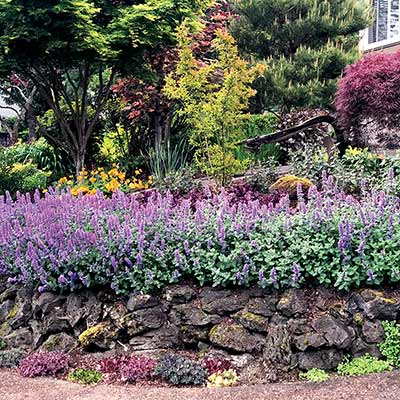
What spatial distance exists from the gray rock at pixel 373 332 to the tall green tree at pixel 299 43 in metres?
8.17

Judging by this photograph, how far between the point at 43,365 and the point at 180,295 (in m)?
1.13

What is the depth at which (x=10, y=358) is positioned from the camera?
4.53 meters

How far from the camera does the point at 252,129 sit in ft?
39.6

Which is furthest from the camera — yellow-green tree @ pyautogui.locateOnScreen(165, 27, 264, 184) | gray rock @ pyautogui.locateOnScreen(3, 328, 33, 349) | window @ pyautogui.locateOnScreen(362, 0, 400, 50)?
window @ pyautogui.locateOnScreen(362, 0, 400, 50)

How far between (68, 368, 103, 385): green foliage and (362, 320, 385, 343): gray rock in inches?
73.8

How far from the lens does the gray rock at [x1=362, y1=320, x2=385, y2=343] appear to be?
4027mm

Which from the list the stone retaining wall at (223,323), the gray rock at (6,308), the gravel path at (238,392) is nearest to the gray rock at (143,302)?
the stone retaining wall at (223,323)

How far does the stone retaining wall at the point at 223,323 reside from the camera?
4.05 m

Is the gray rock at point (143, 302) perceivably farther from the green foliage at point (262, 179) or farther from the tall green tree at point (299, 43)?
the tall green tree at point (299, 43)

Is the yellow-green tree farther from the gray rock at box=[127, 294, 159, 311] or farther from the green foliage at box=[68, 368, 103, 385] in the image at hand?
the green foliage at box=[68, 368, 103, 385]

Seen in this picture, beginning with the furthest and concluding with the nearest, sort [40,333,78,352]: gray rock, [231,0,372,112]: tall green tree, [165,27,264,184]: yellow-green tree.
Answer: [231,0,372,112]: tall green tree, [165,27,264,184]: yellow-green tree, [40,333,78,352]: gray rock

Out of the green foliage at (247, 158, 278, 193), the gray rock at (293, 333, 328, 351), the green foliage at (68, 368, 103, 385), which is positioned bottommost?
the green foliage at (68, 368, 103, 385)

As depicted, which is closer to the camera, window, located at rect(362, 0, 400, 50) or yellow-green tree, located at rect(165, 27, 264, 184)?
yellow-green tree, located at rect(165, 27, 264, 184)

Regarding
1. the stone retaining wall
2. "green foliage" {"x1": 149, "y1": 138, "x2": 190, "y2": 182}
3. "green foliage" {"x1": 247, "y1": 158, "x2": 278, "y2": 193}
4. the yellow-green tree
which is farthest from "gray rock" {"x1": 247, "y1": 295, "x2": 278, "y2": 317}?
"green foliage" {"x1": 149, "y1": 138, "x2": 190, "y2": 182}
